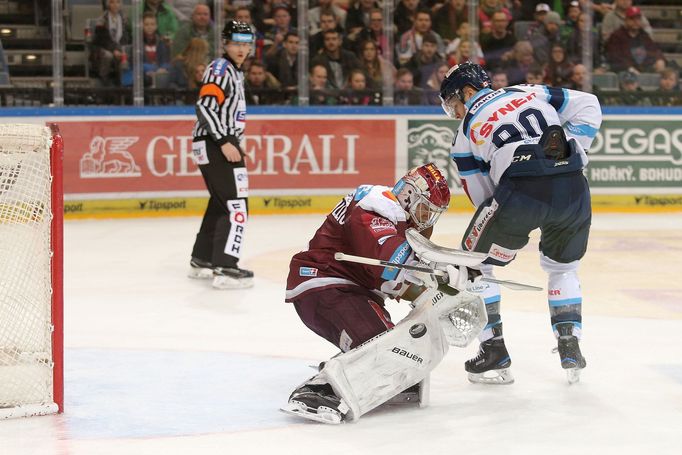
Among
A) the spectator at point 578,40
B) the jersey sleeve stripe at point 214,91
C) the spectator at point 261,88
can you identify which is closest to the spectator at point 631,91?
the spectator at point 578,40

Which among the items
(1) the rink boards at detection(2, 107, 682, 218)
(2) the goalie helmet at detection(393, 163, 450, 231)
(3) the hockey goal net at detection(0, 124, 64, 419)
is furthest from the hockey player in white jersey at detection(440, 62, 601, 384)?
(1) the rink boards at detection(2, 107, 682, 218)

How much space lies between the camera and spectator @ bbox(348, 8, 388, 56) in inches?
404

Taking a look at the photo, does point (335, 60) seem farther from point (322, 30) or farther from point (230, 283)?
point (230, 283)

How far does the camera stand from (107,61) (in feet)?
32.1

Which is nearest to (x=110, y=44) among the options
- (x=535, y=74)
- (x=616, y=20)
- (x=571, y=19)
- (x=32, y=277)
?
(x=535, y=74)

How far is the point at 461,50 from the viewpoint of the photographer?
34.2ft

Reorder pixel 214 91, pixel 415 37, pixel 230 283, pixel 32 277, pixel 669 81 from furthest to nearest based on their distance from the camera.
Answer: pixel 669 81 → pixel 415 37 → pixel 214 91 → pixel 230 283 → pixel 32 277

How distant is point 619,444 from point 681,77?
7.65 m

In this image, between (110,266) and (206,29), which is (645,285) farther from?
(206,29)

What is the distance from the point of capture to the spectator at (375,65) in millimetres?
10305

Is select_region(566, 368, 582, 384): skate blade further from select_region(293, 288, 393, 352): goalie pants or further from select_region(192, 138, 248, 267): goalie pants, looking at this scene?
select_region(192, 138, 248, 267): goalie pants

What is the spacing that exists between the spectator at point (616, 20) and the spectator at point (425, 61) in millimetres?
1496

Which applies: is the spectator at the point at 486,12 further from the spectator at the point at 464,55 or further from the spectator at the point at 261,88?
the spectator at the point at 261,88

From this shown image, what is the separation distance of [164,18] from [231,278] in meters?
3.71
